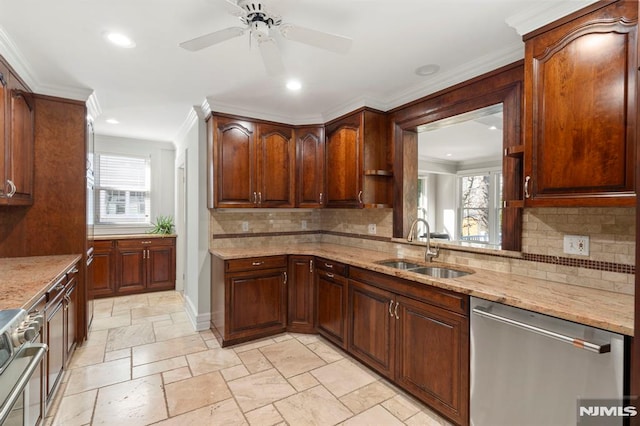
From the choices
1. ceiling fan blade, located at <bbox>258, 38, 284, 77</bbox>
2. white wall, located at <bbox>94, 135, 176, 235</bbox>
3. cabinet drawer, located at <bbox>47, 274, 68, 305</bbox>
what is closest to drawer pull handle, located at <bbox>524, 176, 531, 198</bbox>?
ceiling fan blade, located at <bbox>258, 38, 284, 77</bbox>

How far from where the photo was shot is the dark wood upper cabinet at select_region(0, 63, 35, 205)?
7.20ft

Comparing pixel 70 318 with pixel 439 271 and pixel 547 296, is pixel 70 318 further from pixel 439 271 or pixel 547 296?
pixel 547 296

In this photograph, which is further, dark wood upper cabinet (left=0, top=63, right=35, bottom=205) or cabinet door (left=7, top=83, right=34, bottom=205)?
cabinet door (left=7, top=83, right=34, bottom=205)

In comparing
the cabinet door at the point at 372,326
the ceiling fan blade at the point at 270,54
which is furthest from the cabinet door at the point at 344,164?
the ceiling fan blade at the point at 270,54

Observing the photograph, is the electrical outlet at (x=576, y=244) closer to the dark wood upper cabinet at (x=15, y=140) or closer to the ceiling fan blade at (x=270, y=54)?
the ceiling fan blade at (x=270, y=54)

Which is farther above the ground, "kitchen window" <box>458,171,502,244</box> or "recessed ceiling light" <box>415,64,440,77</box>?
"recessed ceiling light" <box>415,64,440,77</box>

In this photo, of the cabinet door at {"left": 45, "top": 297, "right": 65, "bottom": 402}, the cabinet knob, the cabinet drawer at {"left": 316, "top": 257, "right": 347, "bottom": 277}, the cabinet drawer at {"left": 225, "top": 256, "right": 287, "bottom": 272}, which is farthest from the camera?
the cabinet drawer at {"left": 225, "top": 256, "right": 287, "bottom": 272}

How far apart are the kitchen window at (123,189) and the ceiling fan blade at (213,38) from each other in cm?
422

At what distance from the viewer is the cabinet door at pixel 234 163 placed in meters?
3.32

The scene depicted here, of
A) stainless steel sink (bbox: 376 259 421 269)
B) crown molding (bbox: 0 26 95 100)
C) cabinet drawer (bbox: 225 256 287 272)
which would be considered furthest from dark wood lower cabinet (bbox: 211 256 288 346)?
crown molding (bbox: 0 26 95 100)

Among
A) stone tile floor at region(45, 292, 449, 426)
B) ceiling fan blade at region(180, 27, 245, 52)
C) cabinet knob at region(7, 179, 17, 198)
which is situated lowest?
stone tile floor at region(45, 292, 449, 426)

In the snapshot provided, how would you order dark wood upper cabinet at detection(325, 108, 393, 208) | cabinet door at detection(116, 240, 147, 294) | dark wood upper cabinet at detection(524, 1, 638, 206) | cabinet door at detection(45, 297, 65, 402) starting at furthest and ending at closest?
1. cabinet door at detection(116, 240, 147, 294)
2. dark wood upper cabinet at detection(325, 108, 393, 208)
3. cabinet door at detection(45, 297, 65, 402)
4. dark wood upper cabinet at detection(524, 1, 638, 206)

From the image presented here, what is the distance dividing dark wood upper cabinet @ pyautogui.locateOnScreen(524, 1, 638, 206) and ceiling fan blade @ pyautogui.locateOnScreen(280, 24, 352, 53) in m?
1.13

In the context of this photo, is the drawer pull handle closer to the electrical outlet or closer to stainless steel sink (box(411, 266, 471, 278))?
the electrical outlet
